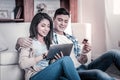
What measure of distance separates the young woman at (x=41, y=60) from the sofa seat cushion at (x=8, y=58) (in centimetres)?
14

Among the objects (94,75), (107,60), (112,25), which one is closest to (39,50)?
(94,75)

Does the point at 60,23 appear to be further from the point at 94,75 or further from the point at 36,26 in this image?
the point at 94,75

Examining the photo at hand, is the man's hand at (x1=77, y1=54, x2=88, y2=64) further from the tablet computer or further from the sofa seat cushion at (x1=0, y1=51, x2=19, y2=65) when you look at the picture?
the sofa seat cushion at (x1=0, y1=51, x2=19, y2=65)

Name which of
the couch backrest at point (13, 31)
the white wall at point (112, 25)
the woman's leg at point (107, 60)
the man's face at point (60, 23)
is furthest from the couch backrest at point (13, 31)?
the white wall at point (112, 25)

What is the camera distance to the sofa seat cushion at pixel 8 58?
1.82m

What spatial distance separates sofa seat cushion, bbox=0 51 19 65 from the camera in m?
1.82

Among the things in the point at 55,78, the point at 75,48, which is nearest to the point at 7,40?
the point at 75,48

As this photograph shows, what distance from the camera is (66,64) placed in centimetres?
162

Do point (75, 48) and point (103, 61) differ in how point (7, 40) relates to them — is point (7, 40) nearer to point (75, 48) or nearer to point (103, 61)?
point (75, 48)

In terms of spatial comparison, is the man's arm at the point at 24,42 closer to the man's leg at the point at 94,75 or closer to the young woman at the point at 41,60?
the young woman at the point at 41,60

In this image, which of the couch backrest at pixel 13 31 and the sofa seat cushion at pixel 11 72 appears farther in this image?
the couch backrest at pixel 13 31

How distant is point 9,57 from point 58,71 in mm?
437

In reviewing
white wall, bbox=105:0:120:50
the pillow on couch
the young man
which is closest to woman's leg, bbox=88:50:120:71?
the young man

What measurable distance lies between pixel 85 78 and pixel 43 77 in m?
0.34
